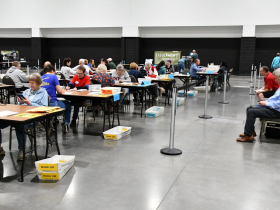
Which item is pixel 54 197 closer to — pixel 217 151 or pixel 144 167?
pixel 144 167

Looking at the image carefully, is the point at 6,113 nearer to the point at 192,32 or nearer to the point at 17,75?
the point at 17,75

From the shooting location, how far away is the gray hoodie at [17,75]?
302 inches

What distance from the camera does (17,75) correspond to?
7688mm

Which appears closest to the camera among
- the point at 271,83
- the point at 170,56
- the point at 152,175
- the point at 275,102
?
the point at 152,175

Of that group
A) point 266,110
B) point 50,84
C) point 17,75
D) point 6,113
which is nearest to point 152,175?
point 6,113

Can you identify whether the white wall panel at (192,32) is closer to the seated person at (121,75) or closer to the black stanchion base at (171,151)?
the seated person at (121,75)

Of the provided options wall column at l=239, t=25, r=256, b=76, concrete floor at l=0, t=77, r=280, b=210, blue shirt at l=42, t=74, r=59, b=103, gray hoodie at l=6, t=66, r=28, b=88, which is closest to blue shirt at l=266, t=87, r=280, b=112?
concrete floor at l=0, t=77, r=280, b=210

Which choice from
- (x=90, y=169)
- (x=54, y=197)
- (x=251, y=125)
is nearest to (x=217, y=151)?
(x=251, y=125)

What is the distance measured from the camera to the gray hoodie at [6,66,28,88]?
25.1 ft

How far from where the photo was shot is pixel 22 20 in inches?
882

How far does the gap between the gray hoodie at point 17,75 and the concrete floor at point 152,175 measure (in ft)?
8.87

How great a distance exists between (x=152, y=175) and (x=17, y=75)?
5.39 metres

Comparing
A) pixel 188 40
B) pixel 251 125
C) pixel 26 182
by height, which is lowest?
pixel 26 182

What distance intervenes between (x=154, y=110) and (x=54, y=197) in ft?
14.7
